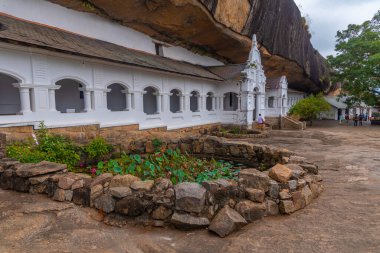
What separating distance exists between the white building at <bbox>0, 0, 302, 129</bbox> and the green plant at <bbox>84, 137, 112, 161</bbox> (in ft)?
10.0

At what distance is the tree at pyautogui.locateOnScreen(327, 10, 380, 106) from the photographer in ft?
80.7

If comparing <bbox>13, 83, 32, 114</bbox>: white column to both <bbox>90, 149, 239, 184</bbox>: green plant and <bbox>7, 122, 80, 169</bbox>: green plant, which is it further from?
<bbox>90, 149, 239, 184</bbox>: green plant

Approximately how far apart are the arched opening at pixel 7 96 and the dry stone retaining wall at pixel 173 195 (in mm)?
7782

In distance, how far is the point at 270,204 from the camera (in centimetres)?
421

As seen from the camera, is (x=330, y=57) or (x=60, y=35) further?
(x=330, y=57)

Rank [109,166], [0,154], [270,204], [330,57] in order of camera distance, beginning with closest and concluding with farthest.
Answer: [270,204] → [0,154] → [109,166] → [330,57]

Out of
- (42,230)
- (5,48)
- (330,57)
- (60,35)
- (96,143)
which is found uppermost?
(330,57)

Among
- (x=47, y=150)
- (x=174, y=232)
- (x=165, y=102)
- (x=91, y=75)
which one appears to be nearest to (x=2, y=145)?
(x=47, y=150)

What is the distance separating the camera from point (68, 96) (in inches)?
500

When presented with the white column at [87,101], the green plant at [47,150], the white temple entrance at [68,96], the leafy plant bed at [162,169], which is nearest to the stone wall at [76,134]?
the green plant at [47,150]

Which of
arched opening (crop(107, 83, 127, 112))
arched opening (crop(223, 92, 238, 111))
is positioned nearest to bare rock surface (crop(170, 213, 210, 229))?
arched opening (crop(107, 83, 127, 112))

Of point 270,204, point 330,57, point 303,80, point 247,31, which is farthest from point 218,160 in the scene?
point 303,80

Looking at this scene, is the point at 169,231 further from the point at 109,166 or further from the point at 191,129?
the point at 191,129

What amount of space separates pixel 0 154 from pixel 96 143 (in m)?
2.47
